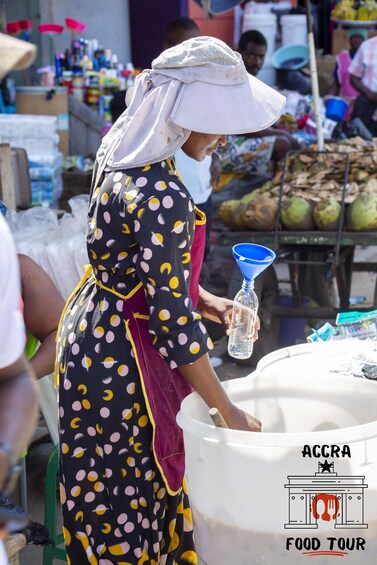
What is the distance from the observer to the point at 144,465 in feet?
8.05

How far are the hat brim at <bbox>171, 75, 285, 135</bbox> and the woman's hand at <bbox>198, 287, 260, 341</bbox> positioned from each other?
0.66m

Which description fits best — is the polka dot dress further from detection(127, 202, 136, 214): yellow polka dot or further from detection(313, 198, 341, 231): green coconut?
detection(313, 198, 341, 231): green coconut

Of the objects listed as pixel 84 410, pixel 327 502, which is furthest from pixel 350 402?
pixel 84 410

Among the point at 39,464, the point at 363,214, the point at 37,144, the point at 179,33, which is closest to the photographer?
the point at 39,464

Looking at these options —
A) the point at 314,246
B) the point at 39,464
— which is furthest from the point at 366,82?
the point at 39,464

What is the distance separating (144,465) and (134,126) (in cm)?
95

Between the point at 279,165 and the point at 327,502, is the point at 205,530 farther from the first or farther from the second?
the point at 279,165

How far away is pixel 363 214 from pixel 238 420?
120 inches

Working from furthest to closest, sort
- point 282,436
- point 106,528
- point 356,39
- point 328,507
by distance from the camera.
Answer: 1. point 356,39
2. point 106,528
3. point 328,507
4. point 282,436

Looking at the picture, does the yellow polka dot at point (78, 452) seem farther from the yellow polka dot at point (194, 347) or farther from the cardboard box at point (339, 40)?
the cardboard box at point (339, 40)

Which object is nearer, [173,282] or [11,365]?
[11,365]

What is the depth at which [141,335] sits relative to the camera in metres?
2.40

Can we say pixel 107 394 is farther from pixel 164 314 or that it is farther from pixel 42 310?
pixel 42 310

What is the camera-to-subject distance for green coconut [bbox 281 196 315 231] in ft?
17.0
